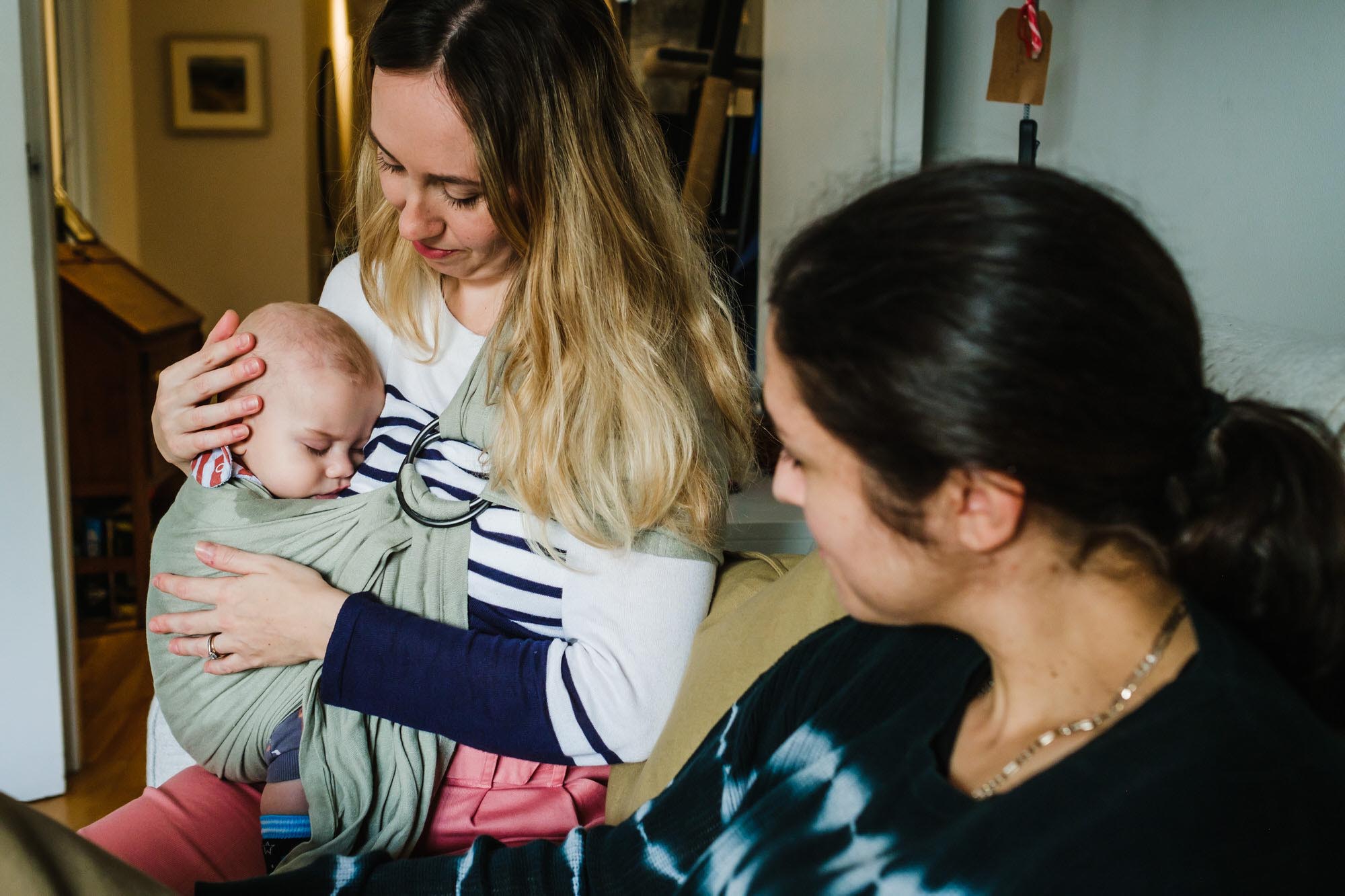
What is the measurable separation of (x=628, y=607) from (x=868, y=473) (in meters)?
0.51

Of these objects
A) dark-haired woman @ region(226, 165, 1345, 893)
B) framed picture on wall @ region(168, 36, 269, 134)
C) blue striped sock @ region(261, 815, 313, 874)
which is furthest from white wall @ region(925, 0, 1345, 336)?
framed picture on wall @ region(168, 36, 269, 134)

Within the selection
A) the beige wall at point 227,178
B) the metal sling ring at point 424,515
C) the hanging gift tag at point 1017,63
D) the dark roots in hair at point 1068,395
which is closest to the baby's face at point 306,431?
the metal sling ring at point 424,515

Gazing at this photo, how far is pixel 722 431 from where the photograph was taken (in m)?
1.33

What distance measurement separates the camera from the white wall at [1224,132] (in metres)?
1.49

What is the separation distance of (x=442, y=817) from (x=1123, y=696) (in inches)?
31.8

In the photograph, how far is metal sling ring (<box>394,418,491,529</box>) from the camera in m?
1.23

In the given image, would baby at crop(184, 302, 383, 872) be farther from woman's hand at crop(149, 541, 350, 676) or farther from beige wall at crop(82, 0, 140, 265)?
beige wall at crop(82, 0, 140, 265)

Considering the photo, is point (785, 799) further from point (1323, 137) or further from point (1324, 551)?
point (1323, 137)

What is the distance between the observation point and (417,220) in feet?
4.09

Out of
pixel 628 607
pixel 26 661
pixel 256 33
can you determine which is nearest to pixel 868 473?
pixel 628 607

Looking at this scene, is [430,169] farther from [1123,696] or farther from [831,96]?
[831,96]

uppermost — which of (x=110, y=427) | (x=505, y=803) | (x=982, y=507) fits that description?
(x=982, y=507)

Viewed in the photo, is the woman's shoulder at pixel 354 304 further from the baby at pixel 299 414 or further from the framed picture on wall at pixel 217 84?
the framed picture on wall at pixel 217 84

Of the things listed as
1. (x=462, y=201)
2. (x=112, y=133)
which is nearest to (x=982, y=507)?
(x=462, y=201)
